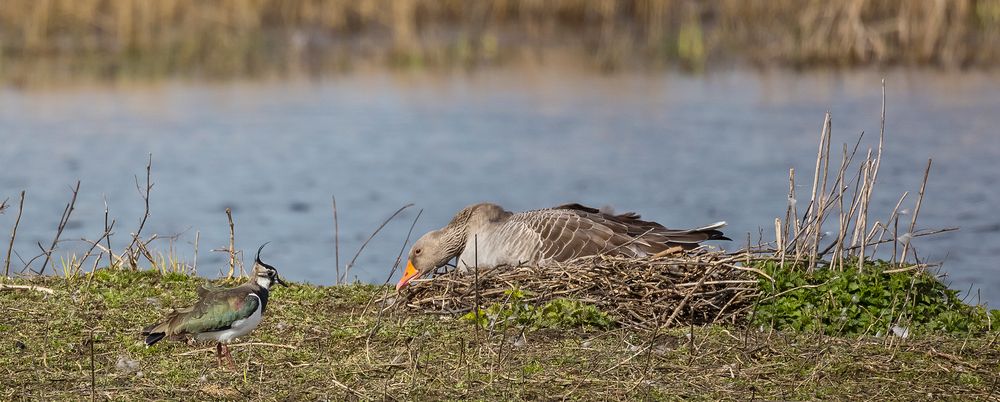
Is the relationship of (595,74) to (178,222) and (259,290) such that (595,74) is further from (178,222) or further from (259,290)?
(259,290)

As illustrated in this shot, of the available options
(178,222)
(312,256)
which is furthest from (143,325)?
(178,222)

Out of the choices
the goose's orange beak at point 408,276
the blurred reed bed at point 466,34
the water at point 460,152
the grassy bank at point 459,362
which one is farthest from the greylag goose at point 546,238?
the blurred reed bed at point 466,34

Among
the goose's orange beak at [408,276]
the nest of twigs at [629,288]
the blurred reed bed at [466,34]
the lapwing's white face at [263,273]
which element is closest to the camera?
the lapwing's white face at [263,273]

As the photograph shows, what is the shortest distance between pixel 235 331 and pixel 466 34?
1854 centimetres

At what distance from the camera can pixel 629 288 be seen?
721 cm

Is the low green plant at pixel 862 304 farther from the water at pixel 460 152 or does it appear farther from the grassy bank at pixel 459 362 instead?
the water at pixel 460 152

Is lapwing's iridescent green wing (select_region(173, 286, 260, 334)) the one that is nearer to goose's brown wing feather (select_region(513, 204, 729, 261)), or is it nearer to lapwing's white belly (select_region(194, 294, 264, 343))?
lapwing's white belly (select_region(194, 294, 264, 343))

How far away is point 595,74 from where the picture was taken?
21.3 m

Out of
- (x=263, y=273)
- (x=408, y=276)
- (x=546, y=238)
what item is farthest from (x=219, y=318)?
(x=546, y=238)

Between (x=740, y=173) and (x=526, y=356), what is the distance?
9541 mm

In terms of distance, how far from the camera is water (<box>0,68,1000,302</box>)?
13.5m

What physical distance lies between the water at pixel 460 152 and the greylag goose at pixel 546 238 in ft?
8.98

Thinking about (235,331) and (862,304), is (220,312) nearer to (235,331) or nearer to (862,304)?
(235,331)

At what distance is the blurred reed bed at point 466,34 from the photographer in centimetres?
2103
